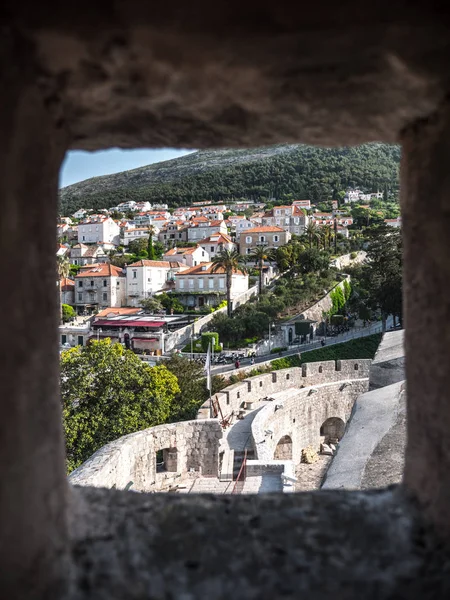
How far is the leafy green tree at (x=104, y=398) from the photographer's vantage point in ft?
45.6

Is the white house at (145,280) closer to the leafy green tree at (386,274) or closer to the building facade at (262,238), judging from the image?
the building facade at (262,238)

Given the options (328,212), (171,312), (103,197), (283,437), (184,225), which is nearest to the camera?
(283,437)

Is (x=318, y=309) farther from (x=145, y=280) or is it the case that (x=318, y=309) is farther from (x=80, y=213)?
(x=80, y=213)

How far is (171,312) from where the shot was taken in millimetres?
44750

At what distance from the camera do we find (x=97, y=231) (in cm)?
7788

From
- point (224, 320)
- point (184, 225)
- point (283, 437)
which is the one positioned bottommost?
point (283, 437)

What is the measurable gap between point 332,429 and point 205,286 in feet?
91.6

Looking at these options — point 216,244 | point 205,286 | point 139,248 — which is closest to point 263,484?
point 205,286

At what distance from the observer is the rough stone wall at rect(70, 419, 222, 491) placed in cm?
815

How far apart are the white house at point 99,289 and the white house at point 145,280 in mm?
1042

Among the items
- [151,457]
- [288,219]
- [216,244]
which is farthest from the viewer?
[288,219]
